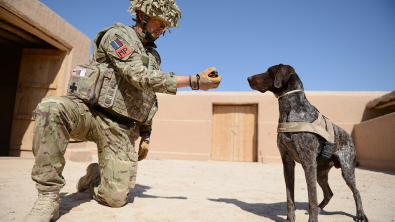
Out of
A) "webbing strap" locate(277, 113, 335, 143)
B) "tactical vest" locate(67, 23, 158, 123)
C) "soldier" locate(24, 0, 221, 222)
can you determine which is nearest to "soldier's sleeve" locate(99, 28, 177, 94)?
"soldier" locate(24, 0, 221, 222)

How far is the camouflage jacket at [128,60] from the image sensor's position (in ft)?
7.22

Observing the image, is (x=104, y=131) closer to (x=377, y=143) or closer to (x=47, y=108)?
(x=47, y=108)

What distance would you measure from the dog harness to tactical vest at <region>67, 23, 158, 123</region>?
1.42m

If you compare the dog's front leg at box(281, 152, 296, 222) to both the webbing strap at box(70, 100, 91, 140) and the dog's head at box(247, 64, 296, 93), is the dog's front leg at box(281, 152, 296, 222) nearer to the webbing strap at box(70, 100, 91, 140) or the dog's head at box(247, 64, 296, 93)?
the dog's head at box(247, 64, 296, 93)

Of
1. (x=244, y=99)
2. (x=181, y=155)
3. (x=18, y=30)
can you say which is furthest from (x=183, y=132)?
(x=18, y=30)

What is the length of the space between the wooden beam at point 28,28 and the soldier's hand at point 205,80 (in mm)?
4114

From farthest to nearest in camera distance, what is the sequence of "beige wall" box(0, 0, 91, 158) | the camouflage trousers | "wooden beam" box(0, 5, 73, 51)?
"beige wall" box(0, 0, 91, 158), "wooden beam" box(0, 5, 73, 51), the camouflage trousers

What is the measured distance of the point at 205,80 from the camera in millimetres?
2168

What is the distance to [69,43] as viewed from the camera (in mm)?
5797

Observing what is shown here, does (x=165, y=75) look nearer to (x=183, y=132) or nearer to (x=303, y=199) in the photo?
(x=303, y=199)

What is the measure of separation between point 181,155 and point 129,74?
7551 millimetres

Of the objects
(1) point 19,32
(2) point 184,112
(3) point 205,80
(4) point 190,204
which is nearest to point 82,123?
(3) point 205,80

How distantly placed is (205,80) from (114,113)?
101cm

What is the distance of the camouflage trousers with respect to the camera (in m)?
1.88
